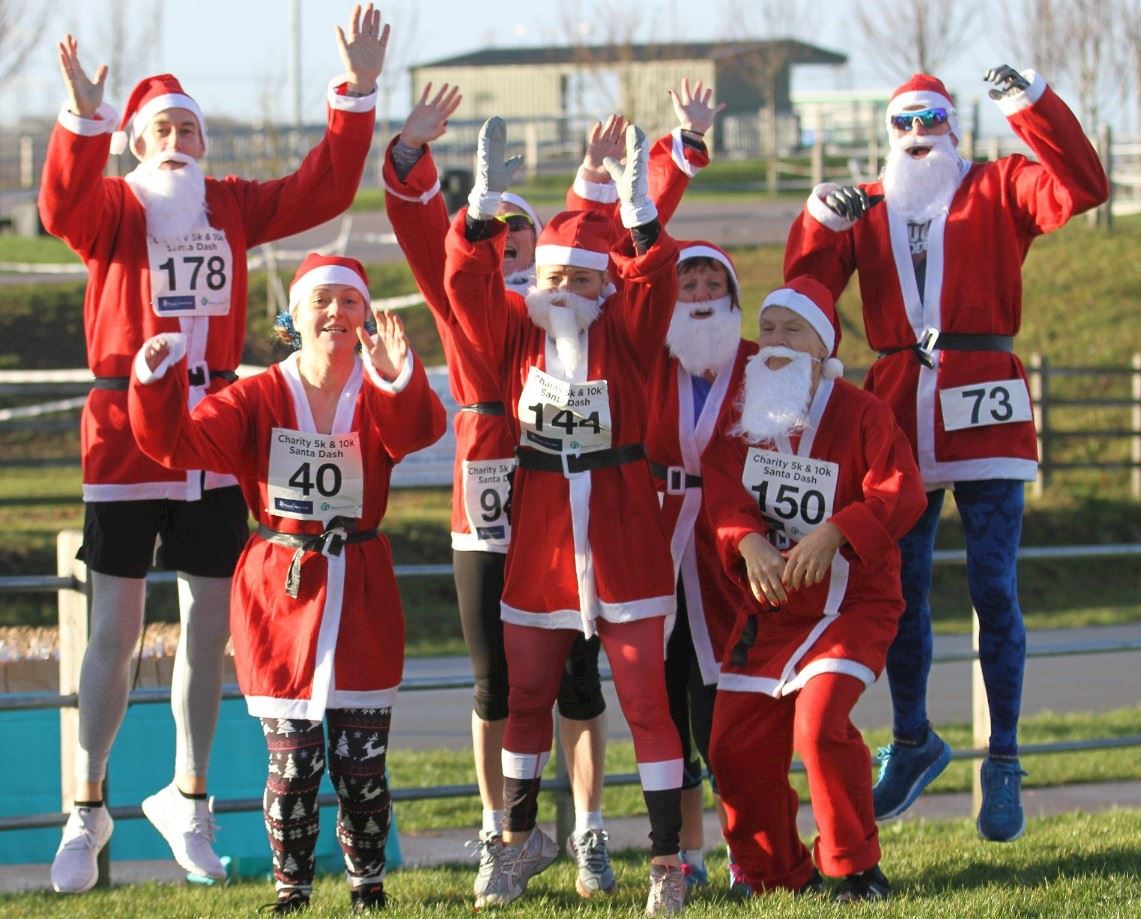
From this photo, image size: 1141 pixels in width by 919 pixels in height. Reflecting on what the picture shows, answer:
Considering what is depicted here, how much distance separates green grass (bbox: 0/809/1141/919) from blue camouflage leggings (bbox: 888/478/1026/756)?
1.50ft

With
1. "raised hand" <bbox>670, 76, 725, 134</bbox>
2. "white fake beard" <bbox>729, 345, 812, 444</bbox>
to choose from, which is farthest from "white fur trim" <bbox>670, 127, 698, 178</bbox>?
"white fake beard" <bbox>729, 345, 812, 444</bbox>

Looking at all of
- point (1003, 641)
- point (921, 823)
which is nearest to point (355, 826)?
point (1003, 641)

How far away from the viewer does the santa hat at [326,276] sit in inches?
211

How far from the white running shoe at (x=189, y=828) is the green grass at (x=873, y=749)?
8.69 ft

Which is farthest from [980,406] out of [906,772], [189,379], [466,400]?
[189,379]

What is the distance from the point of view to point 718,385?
5.64 metres

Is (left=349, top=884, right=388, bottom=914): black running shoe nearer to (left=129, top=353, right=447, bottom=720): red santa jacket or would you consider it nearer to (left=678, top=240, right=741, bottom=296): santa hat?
(left=129, top=353, right=447, bottom=720): red santa jacket

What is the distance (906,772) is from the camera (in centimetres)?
608

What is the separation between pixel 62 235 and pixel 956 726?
660 centimetres

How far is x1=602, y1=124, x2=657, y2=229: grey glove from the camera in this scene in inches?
205

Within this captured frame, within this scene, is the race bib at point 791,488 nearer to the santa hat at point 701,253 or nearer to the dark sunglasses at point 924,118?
the santa hat at point 701,253

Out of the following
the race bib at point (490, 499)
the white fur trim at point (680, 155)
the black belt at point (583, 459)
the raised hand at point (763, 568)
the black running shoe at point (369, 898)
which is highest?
the white fur trim at point (680, 155)

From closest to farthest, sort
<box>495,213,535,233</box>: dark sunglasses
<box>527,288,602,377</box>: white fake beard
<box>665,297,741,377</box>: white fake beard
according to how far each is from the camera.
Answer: <box>527,288,602,377</box>: white fake beard < <box>665,297,741,377</box>: white fake beard < <box>495,213,535,233</box>: dark sunglasses

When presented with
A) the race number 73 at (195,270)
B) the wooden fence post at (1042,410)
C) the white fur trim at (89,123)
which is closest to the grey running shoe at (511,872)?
the race number 73 at (195,270)
